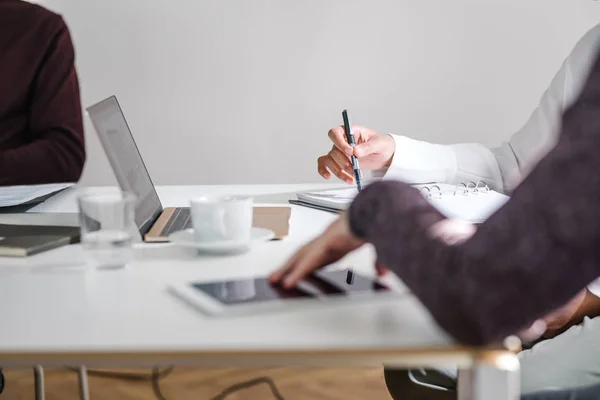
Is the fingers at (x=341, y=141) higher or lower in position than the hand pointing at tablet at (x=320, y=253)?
higher

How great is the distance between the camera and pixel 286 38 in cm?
247

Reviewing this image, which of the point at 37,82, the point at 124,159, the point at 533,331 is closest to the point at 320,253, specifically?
the point at 533,331

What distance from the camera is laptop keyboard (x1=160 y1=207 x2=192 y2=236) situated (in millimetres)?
1088

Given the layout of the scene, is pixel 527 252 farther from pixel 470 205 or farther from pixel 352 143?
pixel 352 143

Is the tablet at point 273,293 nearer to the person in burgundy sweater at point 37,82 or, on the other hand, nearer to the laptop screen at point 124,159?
the laptop screen at point 124,159

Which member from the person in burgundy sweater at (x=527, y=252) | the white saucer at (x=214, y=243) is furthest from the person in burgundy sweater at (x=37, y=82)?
the person in burgundy sweater at (x=527, y=252)

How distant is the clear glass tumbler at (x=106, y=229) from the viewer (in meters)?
0.86

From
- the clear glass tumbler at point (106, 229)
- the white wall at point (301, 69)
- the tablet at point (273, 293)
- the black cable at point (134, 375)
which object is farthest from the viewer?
the white wall at point (301, 69)

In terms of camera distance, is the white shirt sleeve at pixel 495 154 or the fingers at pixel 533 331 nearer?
the fingers at pixel 533 331

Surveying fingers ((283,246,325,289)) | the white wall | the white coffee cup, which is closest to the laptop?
the white coffee cup

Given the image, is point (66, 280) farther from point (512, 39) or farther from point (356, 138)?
point (512, 39)

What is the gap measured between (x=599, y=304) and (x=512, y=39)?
5.06ft

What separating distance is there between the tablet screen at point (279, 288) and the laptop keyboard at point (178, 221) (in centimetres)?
32

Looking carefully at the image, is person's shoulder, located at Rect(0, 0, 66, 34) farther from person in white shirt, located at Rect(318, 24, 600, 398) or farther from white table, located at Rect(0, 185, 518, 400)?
white table, located at Rect(0, 185, 518, 400)
